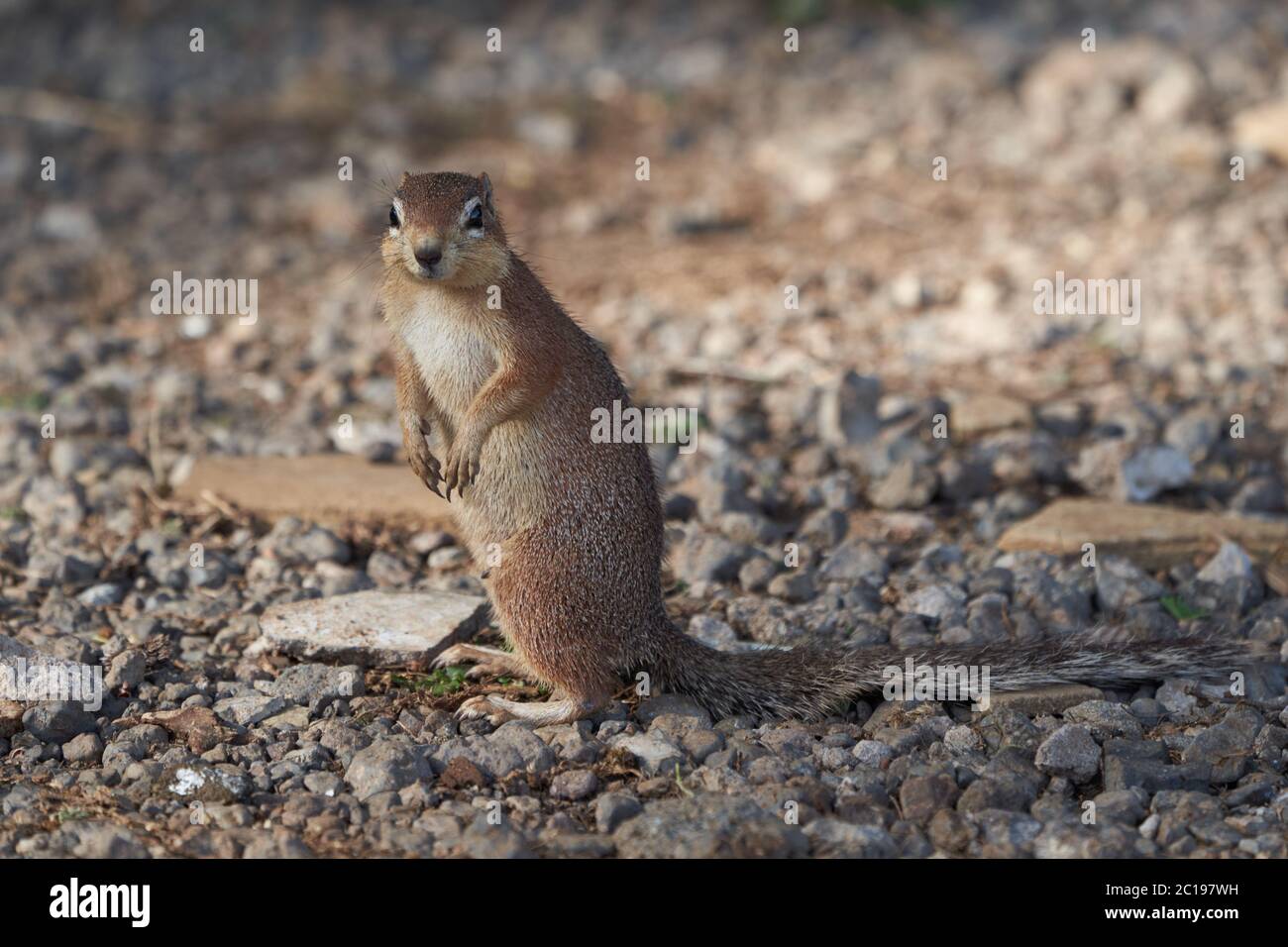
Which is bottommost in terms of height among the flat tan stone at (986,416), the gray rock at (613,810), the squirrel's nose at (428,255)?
the gray rock at (613,810)

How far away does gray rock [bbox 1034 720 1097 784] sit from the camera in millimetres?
5004

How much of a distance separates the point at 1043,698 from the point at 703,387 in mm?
3765

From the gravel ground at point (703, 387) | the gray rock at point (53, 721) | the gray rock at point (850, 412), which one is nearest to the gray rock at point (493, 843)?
the gravel ground at point (703, 387)

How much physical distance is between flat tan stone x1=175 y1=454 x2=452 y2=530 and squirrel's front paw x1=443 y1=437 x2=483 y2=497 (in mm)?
1433

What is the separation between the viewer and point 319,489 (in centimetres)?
729

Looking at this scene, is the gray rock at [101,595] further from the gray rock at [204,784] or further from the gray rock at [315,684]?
the gray rock at [204,784]

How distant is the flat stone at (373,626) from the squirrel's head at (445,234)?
52.8 inches

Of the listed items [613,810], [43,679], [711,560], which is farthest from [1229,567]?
[43,679]

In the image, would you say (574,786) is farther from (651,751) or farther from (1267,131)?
(1267,131)

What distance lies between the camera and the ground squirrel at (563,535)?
5453 mm
